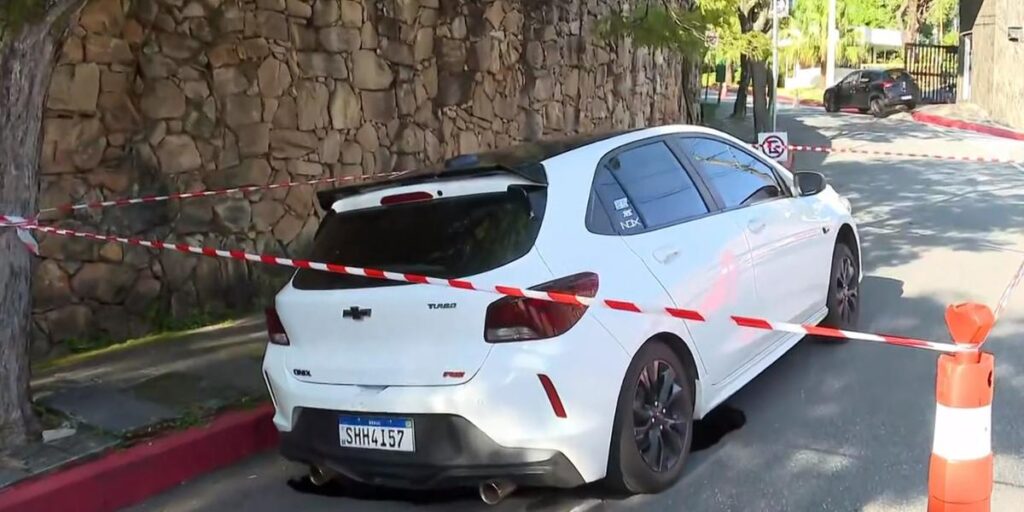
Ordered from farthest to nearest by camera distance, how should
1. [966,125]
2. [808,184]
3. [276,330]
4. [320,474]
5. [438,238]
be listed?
[966,125] → [808,184] → [320,474] → [276,330] → [438,238]

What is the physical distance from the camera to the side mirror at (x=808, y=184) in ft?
21.7

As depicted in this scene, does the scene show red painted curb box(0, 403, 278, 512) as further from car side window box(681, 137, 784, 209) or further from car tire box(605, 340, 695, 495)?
car side window box(681, 137, 784, 209)

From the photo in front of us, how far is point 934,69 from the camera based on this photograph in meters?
39.7

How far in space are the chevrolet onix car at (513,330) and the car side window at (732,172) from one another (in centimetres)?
35

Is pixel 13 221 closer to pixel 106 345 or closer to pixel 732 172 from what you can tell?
pixel 106 345

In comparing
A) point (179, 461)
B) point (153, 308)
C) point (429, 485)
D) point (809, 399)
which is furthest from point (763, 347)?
point (153, 308)

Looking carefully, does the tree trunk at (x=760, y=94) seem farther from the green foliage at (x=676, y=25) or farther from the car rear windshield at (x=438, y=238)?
the car rear windshield at (x=438, y=238)

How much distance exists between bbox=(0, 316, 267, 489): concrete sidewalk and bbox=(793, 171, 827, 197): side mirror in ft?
11.6

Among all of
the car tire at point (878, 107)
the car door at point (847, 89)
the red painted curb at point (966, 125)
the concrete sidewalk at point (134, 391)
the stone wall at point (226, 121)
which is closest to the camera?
the concrete sidewalk at point (134, 391)

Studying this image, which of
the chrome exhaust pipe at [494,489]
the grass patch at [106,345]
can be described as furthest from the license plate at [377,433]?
the grass patch at [106,345]

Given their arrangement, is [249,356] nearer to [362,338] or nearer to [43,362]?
[43,362]

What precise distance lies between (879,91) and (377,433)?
33042mm

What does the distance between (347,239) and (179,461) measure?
5.05ft

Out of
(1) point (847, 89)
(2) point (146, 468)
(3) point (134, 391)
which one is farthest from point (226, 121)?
(1) point (847, 89)
